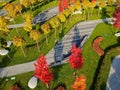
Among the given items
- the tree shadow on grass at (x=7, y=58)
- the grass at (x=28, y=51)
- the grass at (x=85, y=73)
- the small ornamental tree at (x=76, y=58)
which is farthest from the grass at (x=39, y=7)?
the small ornamental tree at (x=76, y=58)

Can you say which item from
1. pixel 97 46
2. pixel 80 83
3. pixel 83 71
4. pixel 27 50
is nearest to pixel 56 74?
pixel 83 71

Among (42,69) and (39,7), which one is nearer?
(42,69)

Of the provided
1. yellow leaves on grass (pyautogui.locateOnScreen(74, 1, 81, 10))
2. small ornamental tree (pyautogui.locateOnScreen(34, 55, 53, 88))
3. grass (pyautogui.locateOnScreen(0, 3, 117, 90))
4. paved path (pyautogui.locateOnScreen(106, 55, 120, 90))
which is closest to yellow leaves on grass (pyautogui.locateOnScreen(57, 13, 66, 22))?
yellow leaves on grass (pyautogui.locateOnScreen(74, 1, 81, 10))

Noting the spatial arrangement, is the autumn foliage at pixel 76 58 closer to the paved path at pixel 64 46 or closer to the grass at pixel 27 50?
the paved path at pixel 64 46

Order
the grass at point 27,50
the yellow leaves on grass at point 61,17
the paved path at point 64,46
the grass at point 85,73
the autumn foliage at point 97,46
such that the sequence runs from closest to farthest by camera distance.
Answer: the grass at point 85,73 < the paved path at point 64,46 < the autumn foliage at point 97,46 < the grass at point 27,50 < the yellow leaves on grass at point 61,17

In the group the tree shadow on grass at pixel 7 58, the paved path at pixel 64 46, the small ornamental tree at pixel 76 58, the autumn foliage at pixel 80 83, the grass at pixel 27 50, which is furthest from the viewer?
the grass at pixel 27 50

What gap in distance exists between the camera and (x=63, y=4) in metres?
88.5

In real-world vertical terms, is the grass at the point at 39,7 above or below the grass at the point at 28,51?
above

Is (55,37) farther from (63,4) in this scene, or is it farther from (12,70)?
(12,70)

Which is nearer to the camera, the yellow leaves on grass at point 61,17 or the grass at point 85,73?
the grass at point 85,73

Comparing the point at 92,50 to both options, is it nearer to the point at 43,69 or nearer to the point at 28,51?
the point at 28,51

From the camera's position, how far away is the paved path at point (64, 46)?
70169mm

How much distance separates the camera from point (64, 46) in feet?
257

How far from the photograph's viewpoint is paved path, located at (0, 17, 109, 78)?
230 ft
